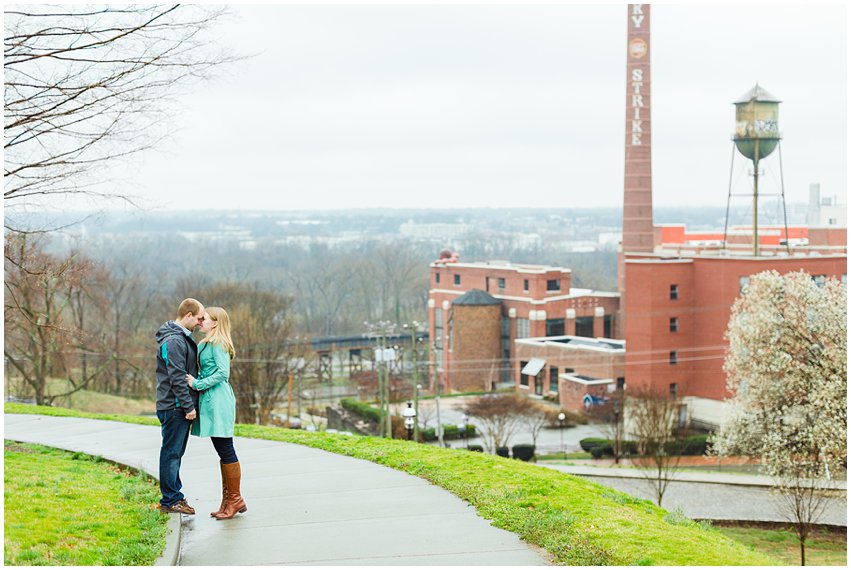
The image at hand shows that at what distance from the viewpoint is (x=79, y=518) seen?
8.84 m

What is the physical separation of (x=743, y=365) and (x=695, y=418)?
20336 millimetres

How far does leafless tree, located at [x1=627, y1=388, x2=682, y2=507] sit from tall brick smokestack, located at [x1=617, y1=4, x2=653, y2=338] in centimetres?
1576

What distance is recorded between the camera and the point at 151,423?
19.2 metres

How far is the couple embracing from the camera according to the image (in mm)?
9047

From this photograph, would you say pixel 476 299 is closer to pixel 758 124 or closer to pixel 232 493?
pixel 758 124

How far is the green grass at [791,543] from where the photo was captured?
2267 cm

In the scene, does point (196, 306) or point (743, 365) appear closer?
point (196, 306)

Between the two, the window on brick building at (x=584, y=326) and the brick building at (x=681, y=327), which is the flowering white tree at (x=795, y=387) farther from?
the window on brick building at (x=584, y=326)

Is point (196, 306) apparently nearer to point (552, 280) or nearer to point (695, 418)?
point (695, 418)

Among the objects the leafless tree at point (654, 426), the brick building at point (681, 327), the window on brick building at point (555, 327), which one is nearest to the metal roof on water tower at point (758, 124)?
the brick building at point (681, 327)

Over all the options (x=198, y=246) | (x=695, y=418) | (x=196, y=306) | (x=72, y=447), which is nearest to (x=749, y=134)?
(x=695, y=418)

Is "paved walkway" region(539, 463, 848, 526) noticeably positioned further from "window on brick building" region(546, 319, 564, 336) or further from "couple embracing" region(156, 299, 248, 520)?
"window on brick building" region(546, 319, 564, 336)

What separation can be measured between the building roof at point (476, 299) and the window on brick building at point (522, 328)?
7.68 feet

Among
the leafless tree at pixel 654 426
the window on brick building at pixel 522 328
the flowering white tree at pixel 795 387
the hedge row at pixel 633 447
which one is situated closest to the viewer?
the flowering white tree at pixel 795 387
